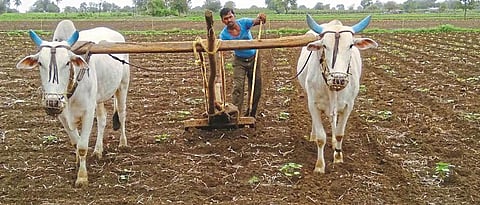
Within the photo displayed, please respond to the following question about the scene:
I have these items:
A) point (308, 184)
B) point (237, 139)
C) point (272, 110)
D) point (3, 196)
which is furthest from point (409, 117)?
point (3, 196)

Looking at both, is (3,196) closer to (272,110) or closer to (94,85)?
(94,85)

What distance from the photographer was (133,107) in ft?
34.2

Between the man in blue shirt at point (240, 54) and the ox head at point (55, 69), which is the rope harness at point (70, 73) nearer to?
the ox head at point (55, 69)

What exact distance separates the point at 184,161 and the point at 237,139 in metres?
1.17

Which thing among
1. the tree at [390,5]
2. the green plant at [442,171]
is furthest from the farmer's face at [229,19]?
the tree at [390,5]

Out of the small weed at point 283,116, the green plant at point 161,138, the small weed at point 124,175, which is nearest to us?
the small weed at point 124,175

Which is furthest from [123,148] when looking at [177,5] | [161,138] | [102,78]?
[177,5]

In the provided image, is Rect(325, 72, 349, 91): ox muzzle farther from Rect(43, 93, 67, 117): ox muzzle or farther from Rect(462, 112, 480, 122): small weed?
Rect(462, 112, 480, 122): small weed

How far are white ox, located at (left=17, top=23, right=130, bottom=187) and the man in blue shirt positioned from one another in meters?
1.52

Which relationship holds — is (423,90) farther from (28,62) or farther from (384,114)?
(28,62)

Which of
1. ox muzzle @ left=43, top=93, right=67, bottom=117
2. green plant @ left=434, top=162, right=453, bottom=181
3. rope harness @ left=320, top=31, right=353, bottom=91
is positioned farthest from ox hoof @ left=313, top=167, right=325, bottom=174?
ox muzzle @ left=43, top=93, right=67, bottom=117

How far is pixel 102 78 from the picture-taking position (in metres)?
6.91

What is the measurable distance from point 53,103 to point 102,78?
1482 millimetres

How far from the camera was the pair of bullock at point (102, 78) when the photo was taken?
5602mm
